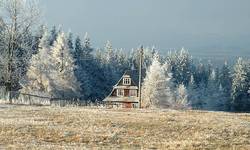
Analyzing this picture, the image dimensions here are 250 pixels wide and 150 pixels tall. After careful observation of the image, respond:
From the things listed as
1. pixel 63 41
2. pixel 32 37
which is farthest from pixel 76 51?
pixel 32 37

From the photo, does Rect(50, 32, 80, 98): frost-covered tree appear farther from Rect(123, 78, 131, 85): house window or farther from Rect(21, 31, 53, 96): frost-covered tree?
Rect(123, 78, 131, 85): house window

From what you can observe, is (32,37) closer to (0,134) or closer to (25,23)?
(25,23)

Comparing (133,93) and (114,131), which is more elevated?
(133,93)

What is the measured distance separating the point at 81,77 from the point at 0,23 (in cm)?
8005

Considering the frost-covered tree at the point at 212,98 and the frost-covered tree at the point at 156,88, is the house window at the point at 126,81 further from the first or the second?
the frost-covered tree at the point at 212,98

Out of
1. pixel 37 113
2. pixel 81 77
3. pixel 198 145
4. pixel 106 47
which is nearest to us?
pixel 198 145

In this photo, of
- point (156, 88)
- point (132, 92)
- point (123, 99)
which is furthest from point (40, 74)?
point (156, 88)

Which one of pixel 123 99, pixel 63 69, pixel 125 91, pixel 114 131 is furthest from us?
pixel 63 69

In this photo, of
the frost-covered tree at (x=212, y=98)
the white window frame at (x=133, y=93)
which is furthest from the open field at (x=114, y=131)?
the frost-covered tree at (x=212, y=98)

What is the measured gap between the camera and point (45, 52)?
10900 centimetres

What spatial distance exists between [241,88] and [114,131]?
136121 mm

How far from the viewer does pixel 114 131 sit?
2939 centimetres

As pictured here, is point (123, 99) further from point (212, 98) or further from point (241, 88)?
point (212, 98)

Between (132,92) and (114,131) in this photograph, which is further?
(132,92)
